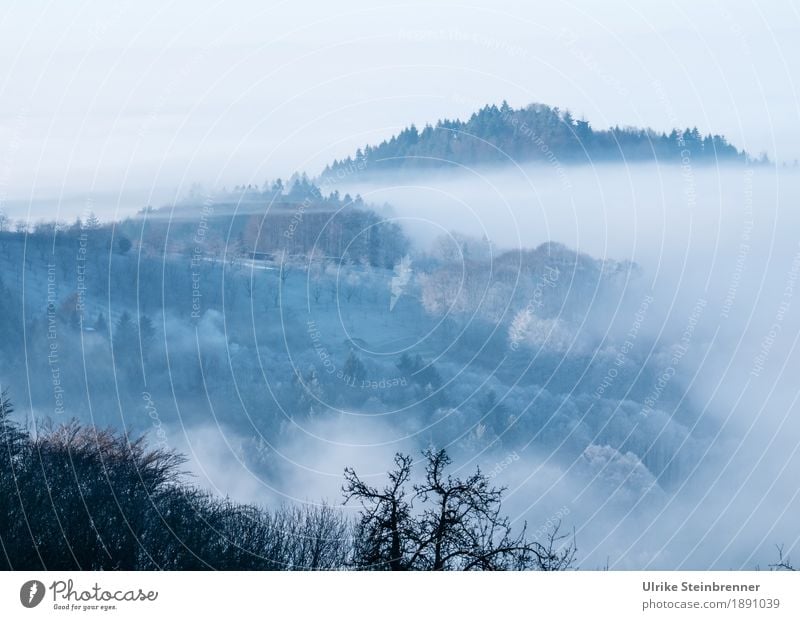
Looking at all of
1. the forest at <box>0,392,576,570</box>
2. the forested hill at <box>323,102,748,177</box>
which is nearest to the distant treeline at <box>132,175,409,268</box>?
the forested hill at <box>323,102,748,177</box>

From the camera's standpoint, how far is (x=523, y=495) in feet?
120

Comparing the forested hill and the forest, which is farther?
the forested hill

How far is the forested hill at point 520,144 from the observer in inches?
1452

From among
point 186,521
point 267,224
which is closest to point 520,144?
point 267,224

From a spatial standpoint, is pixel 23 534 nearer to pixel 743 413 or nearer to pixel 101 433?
pixel 101 433

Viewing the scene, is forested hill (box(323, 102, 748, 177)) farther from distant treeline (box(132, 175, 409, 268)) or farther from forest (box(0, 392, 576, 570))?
forest (box(0, 392, 576, 570))

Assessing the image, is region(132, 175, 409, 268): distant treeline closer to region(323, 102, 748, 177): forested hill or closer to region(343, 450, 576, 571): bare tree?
region(323, 102, 748, 177): forested hill

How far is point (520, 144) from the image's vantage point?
4016cm

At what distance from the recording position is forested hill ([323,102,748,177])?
1452 inches

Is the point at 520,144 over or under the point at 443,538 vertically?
over

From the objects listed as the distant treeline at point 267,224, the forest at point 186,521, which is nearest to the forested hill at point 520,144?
the distant treeline at point 267,224

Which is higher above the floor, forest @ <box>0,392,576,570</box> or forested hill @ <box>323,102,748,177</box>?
forested hill @ <box>323,102,748,177</box>

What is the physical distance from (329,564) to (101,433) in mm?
6623

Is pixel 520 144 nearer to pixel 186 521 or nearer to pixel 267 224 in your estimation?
pixel 267 224
